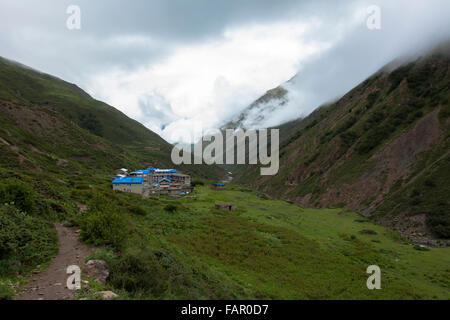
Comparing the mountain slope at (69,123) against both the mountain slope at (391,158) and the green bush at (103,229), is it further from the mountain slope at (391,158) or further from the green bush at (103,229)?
the mountain slope at (391,158)

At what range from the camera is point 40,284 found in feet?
30.6

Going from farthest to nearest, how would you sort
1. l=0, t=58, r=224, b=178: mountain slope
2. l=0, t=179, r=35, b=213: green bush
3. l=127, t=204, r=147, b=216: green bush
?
l=0, t=58, r=224, b=178: mountain slope, l=127, t=204, r=147, b=216: green bush, l=0, t=179, r=35, b=213: green bush

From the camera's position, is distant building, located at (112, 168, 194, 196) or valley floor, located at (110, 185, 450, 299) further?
distant building, located at (112, 168, 194, 196)

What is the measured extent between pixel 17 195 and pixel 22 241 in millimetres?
4914

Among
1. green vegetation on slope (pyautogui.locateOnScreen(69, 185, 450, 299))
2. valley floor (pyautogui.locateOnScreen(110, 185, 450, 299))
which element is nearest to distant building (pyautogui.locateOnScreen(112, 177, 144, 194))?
valley floor (pyautogui.locateOnScreen(110, 185, 450, 299))

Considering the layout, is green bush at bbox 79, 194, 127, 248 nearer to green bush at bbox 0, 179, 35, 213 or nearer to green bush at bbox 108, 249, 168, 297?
green bush at bbox 108, 249, 168, 297

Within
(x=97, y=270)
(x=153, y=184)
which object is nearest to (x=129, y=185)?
(x=153, y=184)

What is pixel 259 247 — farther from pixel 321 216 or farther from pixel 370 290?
pixel 321 216

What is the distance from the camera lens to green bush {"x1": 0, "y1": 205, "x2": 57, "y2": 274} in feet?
33.5

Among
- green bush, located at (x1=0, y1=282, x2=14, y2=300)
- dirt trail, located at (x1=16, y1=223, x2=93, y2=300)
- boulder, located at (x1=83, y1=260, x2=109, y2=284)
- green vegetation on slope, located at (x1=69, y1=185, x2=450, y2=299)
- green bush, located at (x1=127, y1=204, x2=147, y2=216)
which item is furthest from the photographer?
green bush, located at (x1=127, y1=204, x2=147, y2=216)

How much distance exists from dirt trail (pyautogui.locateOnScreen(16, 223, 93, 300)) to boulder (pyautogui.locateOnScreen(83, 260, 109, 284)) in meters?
0.48

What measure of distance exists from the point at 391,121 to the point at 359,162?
51.1 ft

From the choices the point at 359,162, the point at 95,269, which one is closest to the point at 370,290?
the point at 95,269

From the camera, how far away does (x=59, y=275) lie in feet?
32.8
